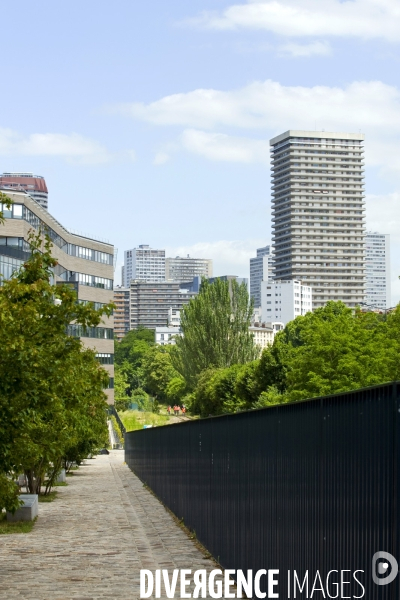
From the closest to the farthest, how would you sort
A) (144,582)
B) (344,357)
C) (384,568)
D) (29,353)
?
(384,568), (29,353), (144,582), (344,357)

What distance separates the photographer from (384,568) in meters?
5.68

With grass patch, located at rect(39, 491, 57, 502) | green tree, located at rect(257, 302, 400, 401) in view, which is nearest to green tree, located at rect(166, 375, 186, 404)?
green tree, located at rect(257, 302, 400, 401)

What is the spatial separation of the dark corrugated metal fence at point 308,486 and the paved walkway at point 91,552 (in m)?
1.13

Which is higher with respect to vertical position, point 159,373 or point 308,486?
point 159,373

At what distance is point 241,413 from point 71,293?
3646mm

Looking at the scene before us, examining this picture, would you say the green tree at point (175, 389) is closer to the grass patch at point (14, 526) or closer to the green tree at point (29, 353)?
the grass patch at point (14, 526)

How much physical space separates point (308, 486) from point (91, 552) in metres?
9.10

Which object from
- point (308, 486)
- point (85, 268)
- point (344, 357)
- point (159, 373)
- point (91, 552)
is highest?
point (85, 268)

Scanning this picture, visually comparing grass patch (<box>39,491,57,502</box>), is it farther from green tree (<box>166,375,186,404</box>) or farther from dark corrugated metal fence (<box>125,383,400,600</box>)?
green tree (<box>166,375,186,404</box>)

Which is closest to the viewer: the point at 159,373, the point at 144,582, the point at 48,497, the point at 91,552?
the point at 144,582

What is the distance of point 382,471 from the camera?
232 inches

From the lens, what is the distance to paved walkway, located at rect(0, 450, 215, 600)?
12.3 metres

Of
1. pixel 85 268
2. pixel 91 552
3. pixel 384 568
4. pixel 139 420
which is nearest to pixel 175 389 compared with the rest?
pixel 139 420

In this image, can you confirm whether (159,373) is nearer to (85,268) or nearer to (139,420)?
(139,420)
